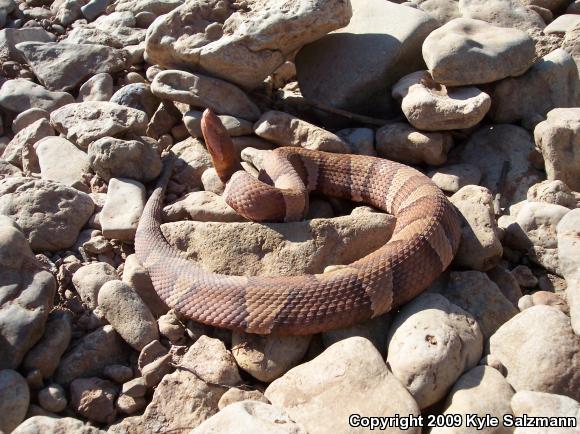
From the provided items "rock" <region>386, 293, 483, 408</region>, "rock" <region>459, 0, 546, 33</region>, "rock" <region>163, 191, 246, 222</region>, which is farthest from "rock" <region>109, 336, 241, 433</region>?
"rock" <region>459, 0, 546, 33</region>

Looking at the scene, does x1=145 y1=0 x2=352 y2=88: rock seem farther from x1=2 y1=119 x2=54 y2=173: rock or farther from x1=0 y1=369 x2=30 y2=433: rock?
x1=0 y1=369 x2=30 y2=433: rock

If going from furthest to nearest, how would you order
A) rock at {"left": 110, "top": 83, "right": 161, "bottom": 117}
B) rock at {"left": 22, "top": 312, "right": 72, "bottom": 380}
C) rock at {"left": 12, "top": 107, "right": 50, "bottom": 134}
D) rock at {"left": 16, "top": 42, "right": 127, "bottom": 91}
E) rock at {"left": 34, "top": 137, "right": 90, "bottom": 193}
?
rock at {"left": 16, "top": 42, "right": 127, "bottom": 91}, rock at {"left": 12, "top": 107, "right": 50, "bottom": 134}, rock at {"left": 110, "top": 83, "right": 161, "bottom": 117}, rock at {"left": 34, "top": 137, "right": 90, "bottom": 193}, rock at {"left": 22, "top": 312, "right": 72, "bottom": 380}

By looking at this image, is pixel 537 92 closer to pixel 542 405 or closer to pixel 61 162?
pixel 542 405

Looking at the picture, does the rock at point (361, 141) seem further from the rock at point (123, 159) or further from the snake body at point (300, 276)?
the rock at point (123, 159)

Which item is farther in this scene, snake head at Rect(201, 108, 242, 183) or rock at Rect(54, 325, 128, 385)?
snake head at Rect(201, 108, 242, 183)

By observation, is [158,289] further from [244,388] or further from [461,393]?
[461,393]

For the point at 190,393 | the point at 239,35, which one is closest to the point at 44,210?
the point at 190,393

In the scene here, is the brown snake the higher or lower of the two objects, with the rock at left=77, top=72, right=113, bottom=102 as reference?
lower

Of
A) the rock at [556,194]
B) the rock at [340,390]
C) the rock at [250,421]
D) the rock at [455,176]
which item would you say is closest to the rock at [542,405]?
the rock at [340,390]
